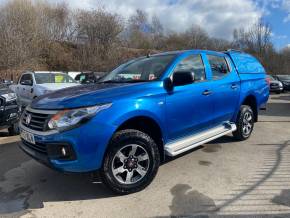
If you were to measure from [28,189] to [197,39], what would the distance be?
45483 millimetres

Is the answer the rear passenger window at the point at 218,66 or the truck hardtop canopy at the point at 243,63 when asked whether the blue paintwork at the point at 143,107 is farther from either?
the truck hardtop canopy at the point at 243,63

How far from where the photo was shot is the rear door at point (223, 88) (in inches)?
204

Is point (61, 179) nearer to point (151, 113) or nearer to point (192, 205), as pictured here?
point (151, 113)

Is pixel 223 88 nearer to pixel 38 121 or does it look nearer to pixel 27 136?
pixel 38 121

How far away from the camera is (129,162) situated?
12.5 feet

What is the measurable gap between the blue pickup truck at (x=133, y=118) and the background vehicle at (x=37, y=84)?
18.5ft

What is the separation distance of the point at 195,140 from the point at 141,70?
1366 mm

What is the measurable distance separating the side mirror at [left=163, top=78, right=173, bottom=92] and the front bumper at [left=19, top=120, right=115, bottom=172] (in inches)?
42.0

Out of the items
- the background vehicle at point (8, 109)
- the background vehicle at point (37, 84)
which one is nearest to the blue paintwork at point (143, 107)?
the background vehicle at point (8, 109)

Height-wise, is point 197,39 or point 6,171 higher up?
point 197,39

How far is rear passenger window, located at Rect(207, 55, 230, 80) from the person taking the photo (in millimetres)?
5305

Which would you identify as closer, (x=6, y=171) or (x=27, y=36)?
(x=6, y=171)

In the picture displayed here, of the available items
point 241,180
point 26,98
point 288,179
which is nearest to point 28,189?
point 241,180

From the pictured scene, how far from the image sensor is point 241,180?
4.25 meters
